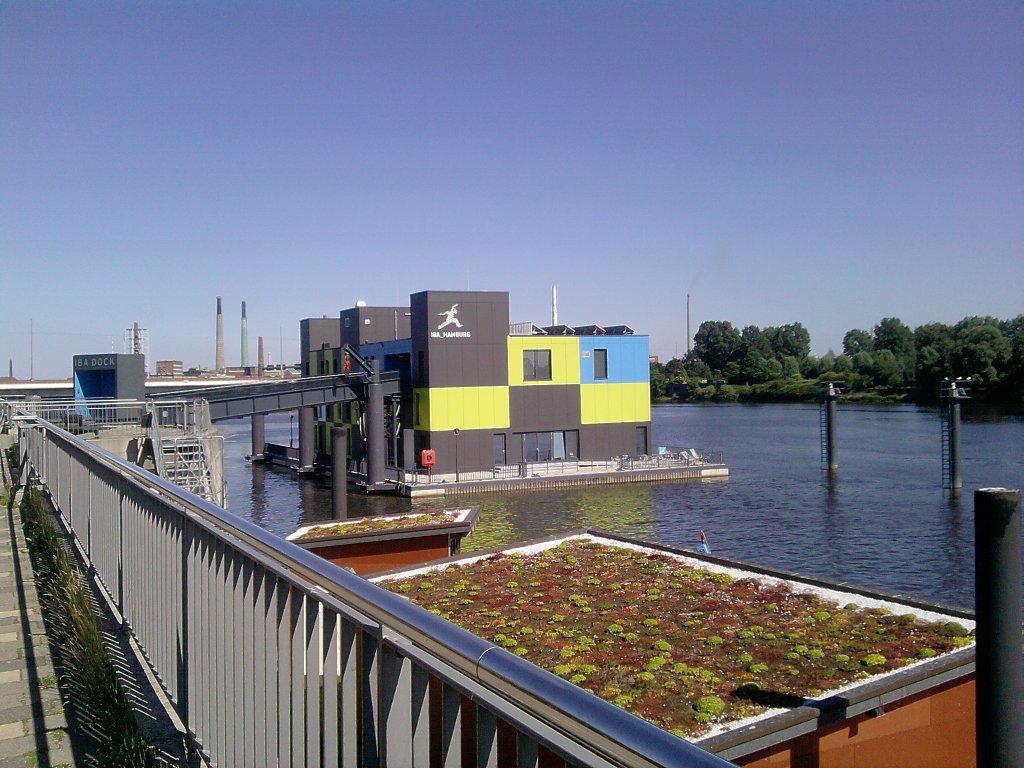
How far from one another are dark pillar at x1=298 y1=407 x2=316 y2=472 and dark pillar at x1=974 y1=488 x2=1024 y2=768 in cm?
4551

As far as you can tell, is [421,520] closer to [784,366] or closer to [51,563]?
[51,563]

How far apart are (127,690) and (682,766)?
3709 millimetres

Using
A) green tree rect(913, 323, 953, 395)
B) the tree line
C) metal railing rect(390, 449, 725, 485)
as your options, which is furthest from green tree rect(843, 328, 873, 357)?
metal railing rect(390, 449, 725, 485)

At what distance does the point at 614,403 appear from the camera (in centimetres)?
4575

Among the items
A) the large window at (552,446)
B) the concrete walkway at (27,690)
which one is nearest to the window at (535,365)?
the large window at (552,446)

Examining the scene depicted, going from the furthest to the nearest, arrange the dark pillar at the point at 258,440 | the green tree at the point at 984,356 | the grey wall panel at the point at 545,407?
the green tree at the point at 984,356 → the dark pillar at the point at 258,440 → the grey wall panel at the point at 545,407

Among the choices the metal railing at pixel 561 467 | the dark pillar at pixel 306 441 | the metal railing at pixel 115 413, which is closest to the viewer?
the metal railing at pixel 115 413

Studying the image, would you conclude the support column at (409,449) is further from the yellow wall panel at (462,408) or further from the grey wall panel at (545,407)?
the grey wall panel at (545,407)

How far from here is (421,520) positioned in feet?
64.4

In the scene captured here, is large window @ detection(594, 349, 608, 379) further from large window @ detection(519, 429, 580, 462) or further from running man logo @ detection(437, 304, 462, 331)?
running man logo @ detection(437, 304, 462, 331)

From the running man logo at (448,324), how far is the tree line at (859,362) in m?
67.3

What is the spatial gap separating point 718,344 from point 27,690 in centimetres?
16648

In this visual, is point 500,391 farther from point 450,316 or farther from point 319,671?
point 319,671

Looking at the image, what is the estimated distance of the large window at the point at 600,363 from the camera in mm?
45719
